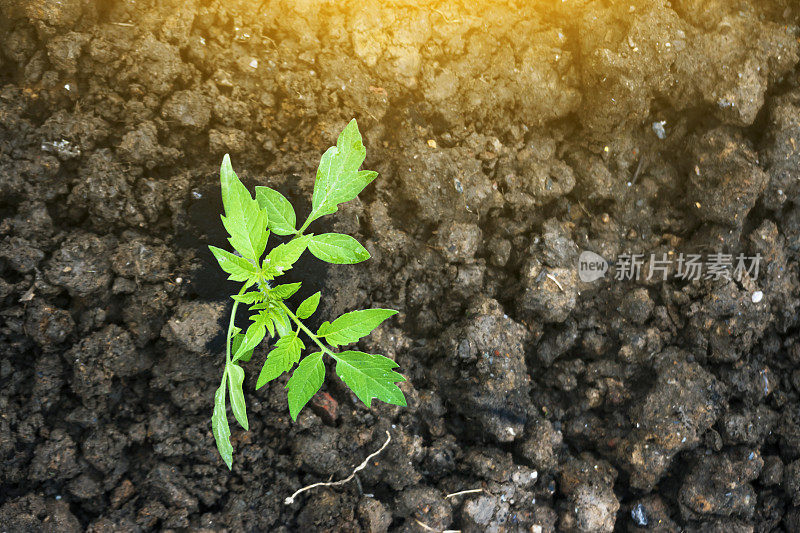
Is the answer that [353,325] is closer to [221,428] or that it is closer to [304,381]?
[304,381]

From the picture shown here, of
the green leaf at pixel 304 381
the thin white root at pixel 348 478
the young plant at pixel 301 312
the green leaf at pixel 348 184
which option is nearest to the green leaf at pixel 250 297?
the young plant at pixel 301 312

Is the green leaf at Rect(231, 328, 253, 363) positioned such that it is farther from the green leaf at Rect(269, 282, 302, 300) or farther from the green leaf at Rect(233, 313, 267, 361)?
the green leaf at Rect(269, 282, 302, 300)

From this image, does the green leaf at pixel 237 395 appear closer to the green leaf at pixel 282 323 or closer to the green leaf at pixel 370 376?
the green leaf at pixel 282 323

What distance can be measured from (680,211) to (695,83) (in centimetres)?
56

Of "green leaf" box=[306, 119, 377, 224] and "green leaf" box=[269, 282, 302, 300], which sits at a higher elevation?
"green leaf" box=[306, 119, 377, 224]

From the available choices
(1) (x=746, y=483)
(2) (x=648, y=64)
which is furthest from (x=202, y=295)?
(1) (x=746, y=483)

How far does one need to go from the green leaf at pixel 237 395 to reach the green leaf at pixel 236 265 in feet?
0.98

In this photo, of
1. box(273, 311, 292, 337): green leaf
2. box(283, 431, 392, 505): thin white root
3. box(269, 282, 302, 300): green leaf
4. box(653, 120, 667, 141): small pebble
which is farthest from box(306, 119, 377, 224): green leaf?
box(653, 120, 667, 141): small pebble

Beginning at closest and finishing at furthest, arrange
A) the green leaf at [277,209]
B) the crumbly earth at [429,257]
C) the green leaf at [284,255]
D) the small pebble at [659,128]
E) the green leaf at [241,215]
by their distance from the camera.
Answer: the green leaf at [241,215], the green leaf at [284,255], the green leaf at [277,209], the crumbly earth at [429,257], the small pebble at [659,128]

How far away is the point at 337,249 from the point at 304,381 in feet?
1.45

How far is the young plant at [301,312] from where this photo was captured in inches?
76.2

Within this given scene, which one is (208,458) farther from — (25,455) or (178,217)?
(178,217)

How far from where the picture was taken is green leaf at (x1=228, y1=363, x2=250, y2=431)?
6.29 feet

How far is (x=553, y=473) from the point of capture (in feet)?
8.43
